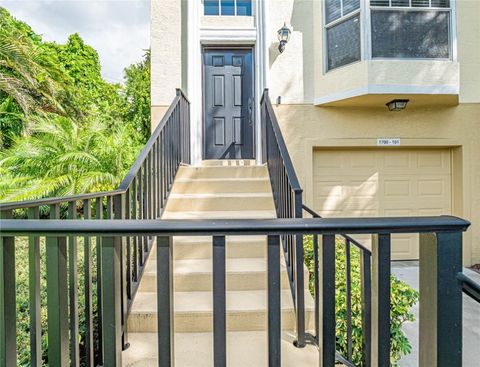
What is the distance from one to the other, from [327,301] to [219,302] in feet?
1.14

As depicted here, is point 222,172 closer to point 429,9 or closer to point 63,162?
point 63,162

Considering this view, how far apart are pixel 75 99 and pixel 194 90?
5.51 m

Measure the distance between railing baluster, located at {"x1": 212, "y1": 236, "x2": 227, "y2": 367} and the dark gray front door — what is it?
4.11 metres

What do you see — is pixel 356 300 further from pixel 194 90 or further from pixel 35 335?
pixel 194 90

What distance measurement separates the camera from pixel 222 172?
3.63 meters

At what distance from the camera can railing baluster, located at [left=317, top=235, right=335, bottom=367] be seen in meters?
0.91

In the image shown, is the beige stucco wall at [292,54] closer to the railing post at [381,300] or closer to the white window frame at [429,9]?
the white window frame at [429,9]

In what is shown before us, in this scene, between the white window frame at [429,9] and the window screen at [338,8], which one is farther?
the window screen at [338,8]

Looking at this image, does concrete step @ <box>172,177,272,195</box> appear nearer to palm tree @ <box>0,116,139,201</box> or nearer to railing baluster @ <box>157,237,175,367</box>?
palm tree @ <box>0,116,139,201</box>

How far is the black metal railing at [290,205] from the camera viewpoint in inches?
70.0

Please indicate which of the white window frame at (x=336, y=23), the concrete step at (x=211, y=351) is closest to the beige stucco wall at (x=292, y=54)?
the white window frame at (x=336, y=23)

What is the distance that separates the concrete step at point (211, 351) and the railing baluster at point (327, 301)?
34.6 inches

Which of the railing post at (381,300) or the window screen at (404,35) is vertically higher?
the window screen at (404,35)

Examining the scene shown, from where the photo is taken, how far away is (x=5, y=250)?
34.3 inches
